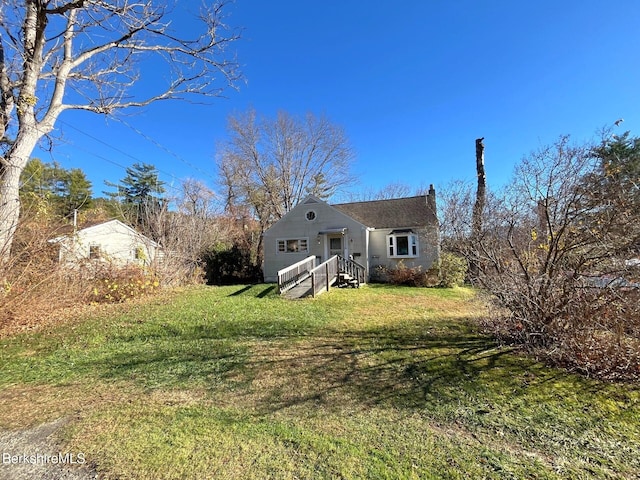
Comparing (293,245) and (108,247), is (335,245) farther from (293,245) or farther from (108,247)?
(108,247)

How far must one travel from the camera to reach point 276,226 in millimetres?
18453

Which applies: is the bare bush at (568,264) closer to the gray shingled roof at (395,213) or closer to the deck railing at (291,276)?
the deck railing at (291,276)

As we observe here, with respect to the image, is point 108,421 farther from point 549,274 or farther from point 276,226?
point 276,226

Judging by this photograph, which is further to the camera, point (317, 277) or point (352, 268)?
point (352, 268)

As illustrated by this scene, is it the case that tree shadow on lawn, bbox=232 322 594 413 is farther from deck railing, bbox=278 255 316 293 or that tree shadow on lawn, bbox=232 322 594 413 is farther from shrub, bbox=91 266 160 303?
shrub, bbox=91 266 160 303

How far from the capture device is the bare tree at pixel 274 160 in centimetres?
2756

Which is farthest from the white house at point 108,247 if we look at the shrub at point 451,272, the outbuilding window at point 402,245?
the shrub at point 451,272

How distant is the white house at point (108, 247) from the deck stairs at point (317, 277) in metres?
5.82

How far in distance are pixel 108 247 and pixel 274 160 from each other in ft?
49.5

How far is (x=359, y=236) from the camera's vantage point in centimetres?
1669

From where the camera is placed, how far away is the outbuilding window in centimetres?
1661

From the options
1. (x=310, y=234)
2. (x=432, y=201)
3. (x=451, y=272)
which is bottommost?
(x=451, y=272)

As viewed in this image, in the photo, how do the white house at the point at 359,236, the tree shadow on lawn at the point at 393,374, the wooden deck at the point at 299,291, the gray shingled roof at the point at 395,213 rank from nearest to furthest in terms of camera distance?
1. the tree shadow on lawn at the point at 393,374
2. the wooden deck at the point at 299,291
3. the white house at the point at 359,236
4. the gray shingled roof at the point at 395,213

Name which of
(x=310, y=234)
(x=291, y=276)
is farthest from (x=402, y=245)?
(x=291, y=276)
